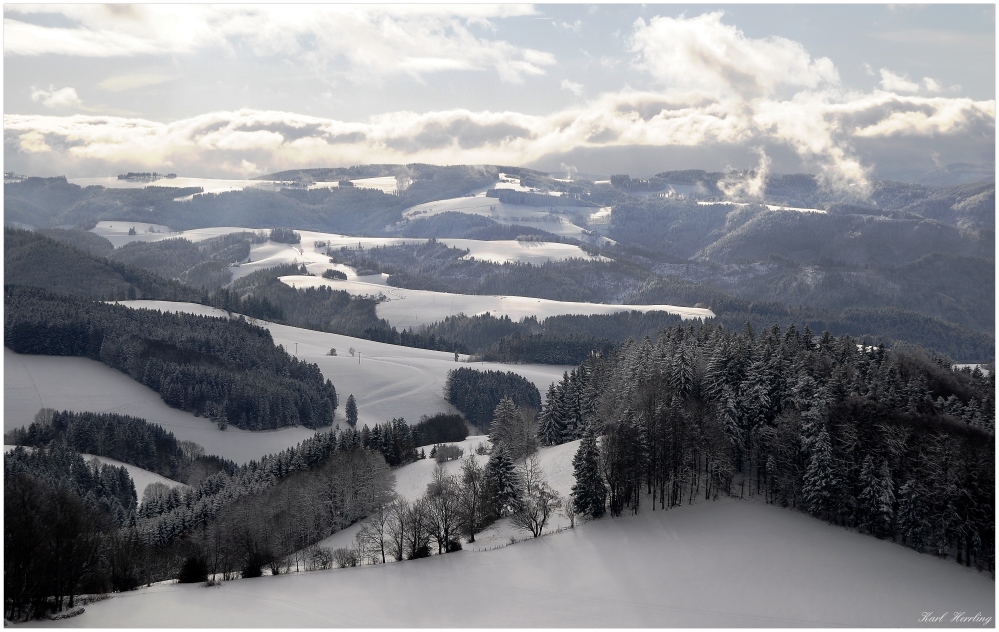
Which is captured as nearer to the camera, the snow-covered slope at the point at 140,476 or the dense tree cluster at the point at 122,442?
the snow-covered slope at the point at 140,476

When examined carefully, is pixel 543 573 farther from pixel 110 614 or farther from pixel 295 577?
pixel 110 614

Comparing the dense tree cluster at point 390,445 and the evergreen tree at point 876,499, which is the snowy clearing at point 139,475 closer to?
the dense tree cluster at point 390,445

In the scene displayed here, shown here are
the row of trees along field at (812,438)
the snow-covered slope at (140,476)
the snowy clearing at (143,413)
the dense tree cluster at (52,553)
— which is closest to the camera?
the dense tree cluster at (52,553)

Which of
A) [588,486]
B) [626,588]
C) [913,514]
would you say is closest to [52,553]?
[626,588]

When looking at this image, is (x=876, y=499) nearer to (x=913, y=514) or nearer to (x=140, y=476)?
(x=913, y=514)

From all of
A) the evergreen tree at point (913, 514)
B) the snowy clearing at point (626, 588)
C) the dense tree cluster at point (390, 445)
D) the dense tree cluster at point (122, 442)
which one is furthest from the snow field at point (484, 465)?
the dense tree cluster at point (122, 442)

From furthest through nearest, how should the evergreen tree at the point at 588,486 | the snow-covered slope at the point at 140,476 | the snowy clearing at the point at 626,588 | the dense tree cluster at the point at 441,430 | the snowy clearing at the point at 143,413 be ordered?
the snowy clearing at the point at 143,413 < the dense tree cluster at the point at 441,430 < the snow-covered slope at the point at 140,476 < the evergreen tree at the point at 588,486 < the snowy clearing at the point at 626,588

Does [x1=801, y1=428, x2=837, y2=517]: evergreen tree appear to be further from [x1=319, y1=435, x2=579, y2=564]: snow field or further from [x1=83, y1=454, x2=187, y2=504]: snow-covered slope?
[x1=83, y1=454, x2=187, y2=504]: snow-covered slope
